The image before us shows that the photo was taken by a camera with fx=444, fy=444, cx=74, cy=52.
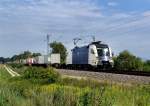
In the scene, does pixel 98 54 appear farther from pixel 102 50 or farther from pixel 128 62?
pixel 128 62

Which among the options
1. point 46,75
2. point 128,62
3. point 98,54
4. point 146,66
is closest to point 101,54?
point 98,54

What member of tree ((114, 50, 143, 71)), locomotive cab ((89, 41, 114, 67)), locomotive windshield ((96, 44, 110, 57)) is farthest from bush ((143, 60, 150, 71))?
locomotive windshield ((96, 44, 110, 57))

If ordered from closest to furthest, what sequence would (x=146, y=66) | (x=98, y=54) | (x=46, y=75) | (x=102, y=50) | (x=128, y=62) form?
1. (x=46, y=75)
2. (x=98, y=54)
3. (x=102, y=50)
4. (x=146, y=66)
5. (x=128, y=62)

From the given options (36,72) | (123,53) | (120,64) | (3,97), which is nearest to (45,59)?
(123,53)

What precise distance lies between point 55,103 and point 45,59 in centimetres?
8545

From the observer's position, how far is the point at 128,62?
64438 millimetres

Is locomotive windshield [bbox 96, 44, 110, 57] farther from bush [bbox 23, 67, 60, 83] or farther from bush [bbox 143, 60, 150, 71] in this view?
bush [bbox 23, 67, 60, 83]

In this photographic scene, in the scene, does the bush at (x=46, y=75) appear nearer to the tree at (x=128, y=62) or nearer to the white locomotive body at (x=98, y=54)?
the white locomotive body at (x=98, y=54)

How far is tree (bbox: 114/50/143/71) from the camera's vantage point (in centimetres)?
6157

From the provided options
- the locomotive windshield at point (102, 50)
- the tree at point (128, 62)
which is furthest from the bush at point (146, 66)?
the locomotive windshield at point (102, 50)

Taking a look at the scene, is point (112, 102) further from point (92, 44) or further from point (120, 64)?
point (120, 64)

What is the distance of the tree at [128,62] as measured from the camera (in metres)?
61.6

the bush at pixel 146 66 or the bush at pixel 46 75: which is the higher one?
the bush at pixel 146 66

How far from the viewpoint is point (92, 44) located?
5653cm
